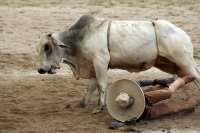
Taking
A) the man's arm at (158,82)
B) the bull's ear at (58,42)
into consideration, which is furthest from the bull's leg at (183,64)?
the bull's ear at (58,42)

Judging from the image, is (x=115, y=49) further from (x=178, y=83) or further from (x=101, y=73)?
(x=178, y=83)

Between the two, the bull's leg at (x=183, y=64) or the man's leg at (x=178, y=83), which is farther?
the bull's leg at (x=183, y=64)

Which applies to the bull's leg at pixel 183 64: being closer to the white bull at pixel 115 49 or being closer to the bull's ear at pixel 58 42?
the white bull at pixel 115 49

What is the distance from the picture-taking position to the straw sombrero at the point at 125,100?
8484 millimetres

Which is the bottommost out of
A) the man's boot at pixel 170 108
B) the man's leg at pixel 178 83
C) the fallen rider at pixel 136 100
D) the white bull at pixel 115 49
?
the man's boot at pixel 170 108

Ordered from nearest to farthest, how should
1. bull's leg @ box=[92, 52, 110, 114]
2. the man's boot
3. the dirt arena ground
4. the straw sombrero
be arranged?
the straw sombrero < the dirt arena ground < the man's boot < bull's leg @ box=[92, 52, 110, 114]

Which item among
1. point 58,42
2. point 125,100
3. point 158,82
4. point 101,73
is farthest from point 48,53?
point 158,82

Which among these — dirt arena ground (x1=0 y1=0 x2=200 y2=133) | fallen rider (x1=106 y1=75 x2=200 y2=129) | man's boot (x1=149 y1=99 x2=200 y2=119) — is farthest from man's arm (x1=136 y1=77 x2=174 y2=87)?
dirt arena ground (x1=0 y1=0 x2=200 y2=133)

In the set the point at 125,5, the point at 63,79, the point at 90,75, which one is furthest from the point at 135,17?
the point at 90,75

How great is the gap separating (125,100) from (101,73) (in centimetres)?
87

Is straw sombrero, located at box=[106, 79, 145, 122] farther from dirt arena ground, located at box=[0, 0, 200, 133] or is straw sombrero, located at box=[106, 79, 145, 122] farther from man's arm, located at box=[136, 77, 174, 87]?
→ man's arm, located at box=[136, 77, 174, 87]

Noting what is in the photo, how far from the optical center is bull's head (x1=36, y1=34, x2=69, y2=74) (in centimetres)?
930

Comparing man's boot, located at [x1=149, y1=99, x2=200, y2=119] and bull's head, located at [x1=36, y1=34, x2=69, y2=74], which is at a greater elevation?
bull's head, located at [x1=36, y1=34, x2=69, y2=74]

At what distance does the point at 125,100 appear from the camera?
8.47m
